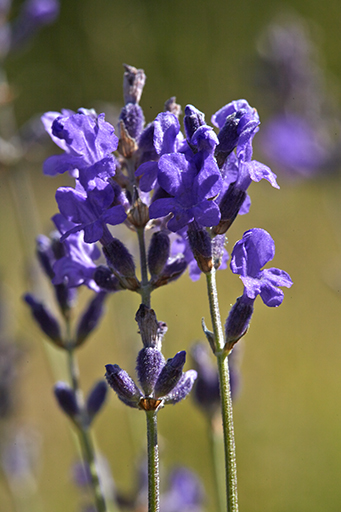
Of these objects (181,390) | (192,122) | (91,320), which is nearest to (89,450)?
(91,320)

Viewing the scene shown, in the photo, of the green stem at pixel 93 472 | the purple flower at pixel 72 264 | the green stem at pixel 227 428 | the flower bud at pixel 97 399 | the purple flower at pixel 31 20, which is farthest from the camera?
the purple flower at pixel 31 20

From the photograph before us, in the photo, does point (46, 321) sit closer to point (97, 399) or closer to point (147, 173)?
point (97, 399)

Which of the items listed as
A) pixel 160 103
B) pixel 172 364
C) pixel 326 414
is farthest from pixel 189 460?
pixel 160 103

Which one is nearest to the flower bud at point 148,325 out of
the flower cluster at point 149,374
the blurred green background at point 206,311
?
the flower cluster at point 149,374

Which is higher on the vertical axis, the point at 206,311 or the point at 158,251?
the point at 206,311

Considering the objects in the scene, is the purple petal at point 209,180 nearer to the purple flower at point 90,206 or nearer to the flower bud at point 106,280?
the purple flower at point 90,206

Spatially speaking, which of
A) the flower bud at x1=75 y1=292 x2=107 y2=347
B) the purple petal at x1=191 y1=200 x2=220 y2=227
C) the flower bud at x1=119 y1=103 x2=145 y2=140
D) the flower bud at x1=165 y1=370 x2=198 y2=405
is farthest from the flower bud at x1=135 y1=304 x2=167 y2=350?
the flower bud at x1=75 y1=292 x2=107 y2=347

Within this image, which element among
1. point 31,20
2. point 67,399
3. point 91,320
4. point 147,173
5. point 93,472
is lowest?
point 93,472
